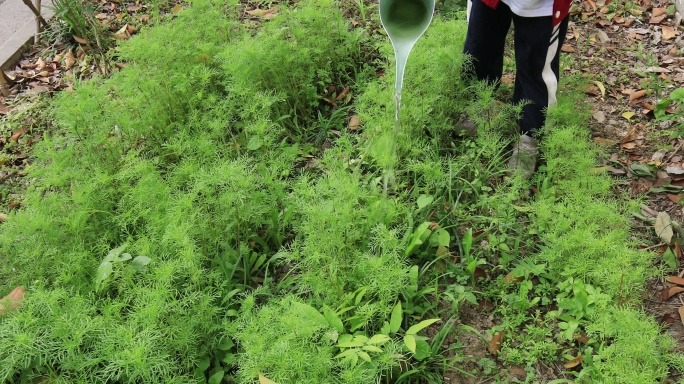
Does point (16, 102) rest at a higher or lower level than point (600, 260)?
higher

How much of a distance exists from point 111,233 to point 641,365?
246cm

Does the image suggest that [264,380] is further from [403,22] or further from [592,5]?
[592,5]

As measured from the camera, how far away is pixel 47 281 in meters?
2.40

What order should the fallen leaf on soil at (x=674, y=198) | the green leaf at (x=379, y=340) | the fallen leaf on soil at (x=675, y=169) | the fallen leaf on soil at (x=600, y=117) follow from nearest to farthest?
the green leaf at (x=379, y=340) < the fallen leaf on soil at (x=674, y=198) < the fallen leaf on soil at (x=675, y=169) < the fallen leaf on soil at (x=600, y=117)

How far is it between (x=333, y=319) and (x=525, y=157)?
157 centimetres

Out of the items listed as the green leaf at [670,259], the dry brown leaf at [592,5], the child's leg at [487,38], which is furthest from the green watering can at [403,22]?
the dry brown leaf at [592,5]

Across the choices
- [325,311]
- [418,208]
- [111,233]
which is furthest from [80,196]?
[418,208]

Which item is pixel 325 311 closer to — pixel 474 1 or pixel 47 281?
pixel 47 281

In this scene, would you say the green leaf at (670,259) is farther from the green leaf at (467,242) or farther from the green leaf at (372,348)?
the green leaf at (372,348)

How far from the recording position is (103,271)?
7.75 feet

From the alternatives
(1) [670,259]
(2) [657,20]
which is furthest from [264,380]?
(2) [657,20]

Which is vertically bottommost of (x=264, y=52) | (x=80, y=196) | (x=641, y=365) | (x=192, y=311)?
(x=641, y=365)

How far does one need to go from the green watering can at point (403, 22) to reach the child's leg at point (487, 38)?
385 millimetres

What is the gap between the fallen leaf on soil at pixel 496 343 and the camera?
95.4 inches
